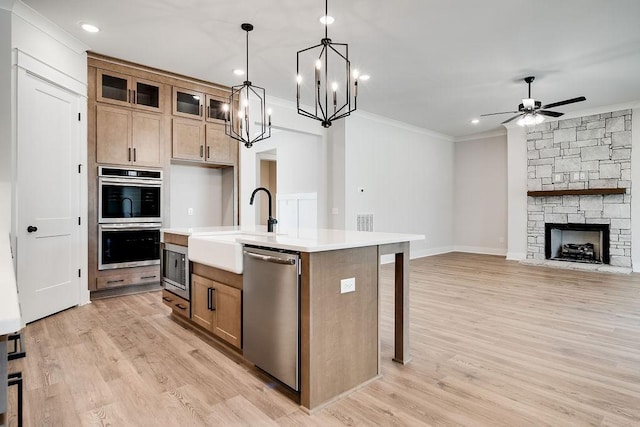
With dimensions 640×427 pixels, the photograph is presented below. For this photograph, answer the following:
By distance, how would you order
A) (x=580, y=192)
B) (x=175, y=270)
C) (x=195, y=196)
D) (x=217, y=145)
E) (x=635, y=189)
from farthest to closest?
1. (x=580, y=192)
2. (x=635, y=189)
3. (x=195, y=196)
4. (x=217, y=145)
5. (x=175, y=270)

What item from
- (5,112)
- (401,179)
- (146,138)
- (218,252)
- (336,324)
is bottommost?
(336,324)

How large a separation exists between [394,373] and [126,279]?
11.7 feet

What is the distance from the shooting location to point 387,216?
24.5ft

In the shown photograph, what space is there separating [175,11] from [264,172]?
26.0 feet

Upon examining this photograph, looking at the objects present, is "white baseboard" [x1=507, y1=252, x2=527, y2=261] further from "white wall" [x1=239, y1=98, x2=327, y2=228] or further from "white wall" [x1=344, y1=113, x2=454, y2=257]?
"white wall" [x1=239, y1=98, x2=327, y2=228]

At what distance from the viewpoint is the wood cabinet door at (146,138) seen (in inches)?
178

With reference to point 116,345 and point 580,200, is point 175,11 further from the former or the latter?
point 580,200

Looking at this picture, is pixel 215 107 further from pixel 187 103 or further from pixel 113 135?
pixel 113 135

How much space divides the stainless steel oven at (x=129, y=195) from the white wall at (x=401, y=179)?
3272 mm

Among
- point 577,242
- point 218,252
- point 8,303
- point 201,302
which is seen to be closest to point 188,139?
point 201,302

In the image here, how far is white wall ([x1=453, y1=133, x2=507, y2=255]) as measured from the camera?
847 cm

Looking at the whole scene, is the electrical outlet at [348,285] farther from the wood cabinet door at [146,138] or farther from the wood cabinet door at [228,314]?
the wood cabinet door at [146,138]

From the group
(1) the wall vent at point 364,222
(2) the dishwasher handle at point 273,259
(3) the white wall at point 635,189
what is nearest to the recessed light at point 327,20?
(2) the dishwasher handle at point 273,259

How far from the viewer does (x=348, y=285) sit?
2178mm
